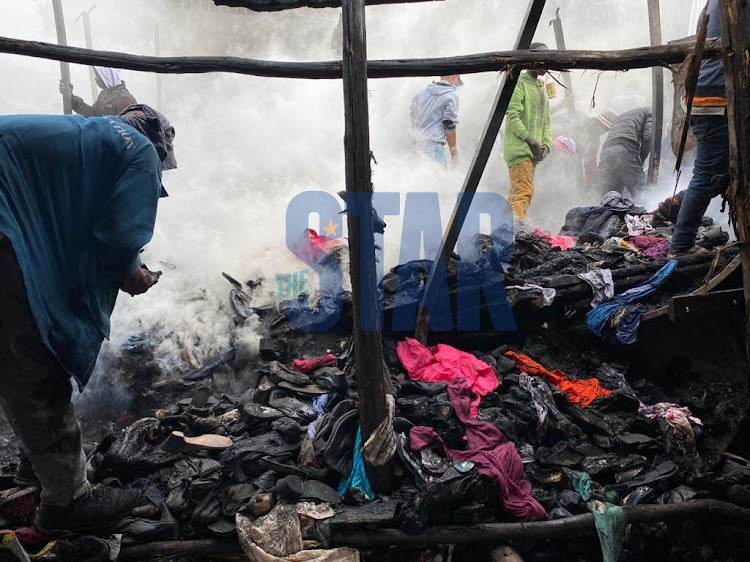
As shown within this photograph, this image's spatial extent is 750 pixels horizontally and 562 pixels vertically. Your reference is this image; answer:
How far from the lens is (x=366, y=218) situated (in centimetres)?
299

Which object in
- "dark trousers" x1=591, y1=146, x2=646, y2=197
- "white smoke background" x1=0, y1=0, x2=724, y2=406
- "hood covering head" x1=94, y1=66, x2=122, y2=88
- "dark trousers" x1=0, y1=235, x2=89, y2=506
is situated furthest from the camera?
"dark trousers" x1=591, y1=146, x2=646, y2=197

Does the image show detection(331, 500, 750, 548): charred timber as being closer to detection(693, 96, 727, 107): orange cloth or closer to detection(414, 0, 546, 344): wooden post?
detection(414, 0, 546, 344): wooden post

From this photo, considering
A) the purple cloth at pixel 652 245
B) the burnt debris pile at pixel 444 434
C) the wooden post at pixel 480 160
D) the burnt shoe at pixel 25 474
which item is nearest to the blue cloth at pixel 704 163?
the burnt debris pile at pixel 444 434

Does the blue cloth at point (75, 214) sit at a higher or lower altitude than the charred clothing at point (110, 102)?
lower

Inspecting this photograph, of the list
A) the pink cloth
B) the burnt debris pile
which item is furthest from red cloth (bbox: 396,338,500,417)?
the pink cloth

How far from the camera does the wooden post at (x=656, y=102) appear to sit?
26.2 ft

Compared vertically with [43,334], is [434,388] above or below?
below

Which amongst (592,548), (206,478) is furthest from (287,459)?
(592,548)

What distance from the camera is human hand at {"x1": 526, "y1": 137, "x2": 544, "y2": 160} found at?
682 cm

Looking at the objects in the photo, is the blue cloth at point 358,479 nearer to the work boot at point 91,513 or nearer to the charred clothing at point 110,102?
the work boot at point 91,513

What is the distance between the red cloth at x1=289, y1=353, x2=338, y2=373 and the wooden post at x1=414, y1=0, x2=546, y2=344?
2.84ft

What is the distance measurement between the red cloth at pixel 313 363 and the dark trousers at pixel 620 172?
658 cm

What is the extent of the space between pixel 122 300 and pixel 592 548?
16.4ft

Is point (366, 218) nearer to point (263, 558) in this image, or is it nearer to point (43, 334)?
point (43, 334)
